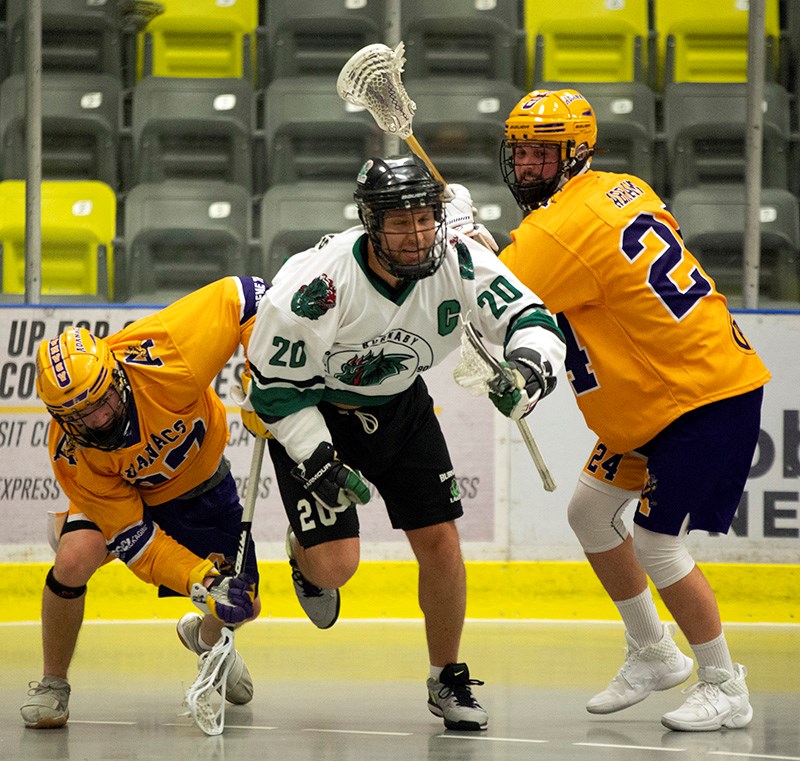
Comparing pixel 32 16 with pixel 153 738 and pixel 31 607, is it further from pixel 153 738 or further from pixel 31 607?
pixel 153 738

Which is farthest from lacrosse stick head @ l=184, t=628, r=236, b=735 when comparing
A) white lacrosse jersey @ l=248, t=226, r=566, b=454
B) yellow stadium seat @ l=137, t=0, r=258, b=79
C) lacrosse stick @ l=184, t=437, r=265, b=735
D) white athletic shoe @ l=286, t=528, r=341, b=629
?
yellow stadium seat @ l=137, t=0, r=258, b=79

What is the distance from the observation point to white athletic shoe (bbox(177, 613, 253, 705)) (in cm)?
404

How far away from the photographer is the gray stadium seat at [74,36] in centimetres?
702

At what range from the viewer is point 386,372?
3568mm

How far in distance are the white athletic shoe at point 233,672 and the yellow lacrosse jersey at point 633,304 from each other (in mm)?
1252

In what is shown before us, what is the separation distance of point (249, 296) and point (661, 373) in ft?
3.94

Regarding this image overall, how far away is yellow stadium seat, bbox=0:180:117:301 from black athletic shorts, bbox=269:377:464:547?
3.06m

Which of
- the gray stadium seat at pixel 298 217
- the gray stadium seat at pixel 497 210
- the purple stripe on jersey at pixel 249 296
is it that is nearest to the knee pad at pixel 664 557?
the purple stripe on jersey at pixel 249 296

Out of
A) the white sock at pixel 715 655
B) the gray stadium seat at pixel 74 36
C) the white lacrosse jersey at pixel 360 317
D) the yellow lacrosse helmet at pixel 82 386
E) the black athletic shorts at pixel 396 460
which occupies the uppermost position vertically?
the gray stadium seat at pixel 74 36

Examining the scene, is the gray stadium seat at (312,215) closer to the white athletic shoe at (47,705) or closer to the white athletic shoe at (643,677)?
the white athletic shoe at (643,677)

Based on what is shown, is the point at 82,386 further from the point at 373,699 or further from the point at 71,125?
the point at 71,125

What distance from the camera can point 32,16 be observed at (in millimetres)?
6379

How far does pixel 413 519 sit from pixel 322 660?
1.36 m

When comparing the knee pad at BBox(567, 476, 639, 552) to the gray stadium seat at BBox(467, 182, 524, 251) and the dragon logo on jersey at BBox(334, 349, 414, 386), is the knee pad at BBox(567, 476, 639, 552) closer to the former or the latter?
the dragon logo on jersey at BBox(334, 349, 414, 386)
